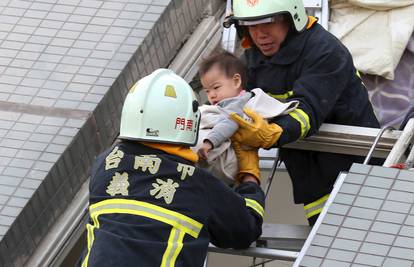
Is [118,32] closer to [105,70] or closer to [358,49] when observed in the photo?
[105,70]

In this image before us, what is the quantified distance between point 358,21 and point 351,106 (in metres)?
1.20

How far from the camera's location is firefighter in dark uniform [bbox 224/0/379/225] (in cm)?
491

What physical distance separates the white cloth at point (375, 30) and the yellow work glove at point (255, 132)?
1.55 metres

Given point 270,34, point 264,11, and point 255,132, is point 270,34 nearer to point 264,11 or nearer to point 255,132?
point 264,11

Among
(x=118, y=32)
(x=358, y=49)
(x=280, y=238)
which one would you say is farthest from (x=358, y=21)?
(x=280, y=238)

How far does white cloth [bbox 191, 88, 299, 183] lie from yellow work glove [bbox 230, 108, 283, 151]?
0.06 metres

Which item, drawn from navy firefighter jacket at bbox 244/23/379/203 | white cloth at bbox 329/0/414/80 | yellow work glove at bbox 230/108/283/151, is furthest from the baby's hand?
white cloth at bbox 329/0/414/80

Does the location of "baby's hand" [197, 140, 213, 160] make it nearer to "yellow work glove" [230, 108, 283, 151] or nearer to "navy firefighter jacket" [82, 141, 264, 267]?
"yellow work glove" [230, 108, 283, 151]

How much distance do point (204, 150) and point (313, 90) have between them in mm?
581

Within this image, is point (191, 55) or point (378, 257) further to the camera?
point (191, 55)

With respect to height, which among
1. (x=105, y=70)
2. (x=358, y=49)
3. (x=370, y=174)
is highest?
(x=370, y=174)

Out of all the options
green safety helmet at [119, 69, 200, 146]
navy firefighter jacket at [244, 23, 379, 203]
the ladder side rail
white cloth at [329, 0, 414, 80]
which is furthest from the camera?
white cloth at [329, 0, 414, 80]

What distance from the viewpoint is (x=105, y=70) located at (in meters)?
5.47

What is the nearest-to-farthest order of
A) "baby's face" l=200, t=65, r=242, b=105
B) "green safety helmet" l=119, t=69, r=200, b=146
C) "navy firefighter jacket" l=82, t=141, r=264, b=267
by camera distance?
"navy firefighter jacket" l=82, t=141, r=264, b=267 → "green safety helmet" l=119, t=69, r=200, b=146 → "baby's face" l=200, t=65, r=242, b=105
